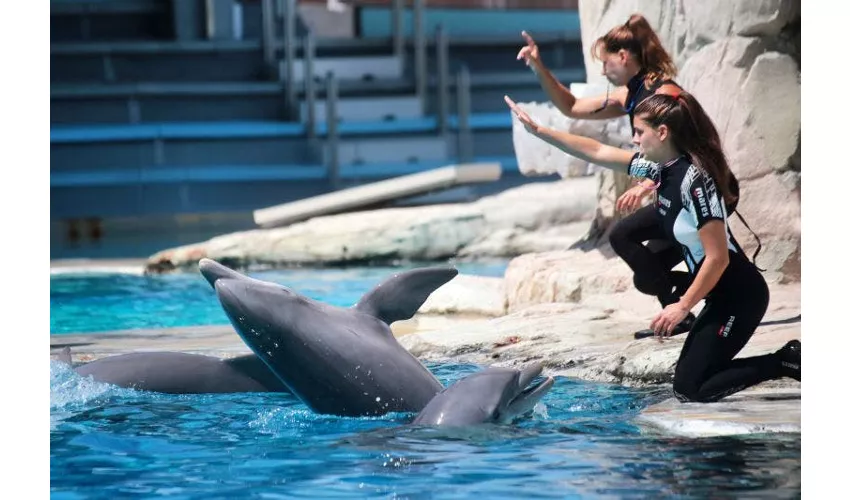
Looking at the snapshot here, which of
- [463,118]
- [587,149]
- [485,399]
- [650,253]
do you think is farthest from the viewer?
[463,118]

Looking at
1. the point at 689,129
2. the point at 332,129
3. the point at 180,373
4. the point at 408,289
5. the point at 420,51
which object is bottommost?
the point at 332,129

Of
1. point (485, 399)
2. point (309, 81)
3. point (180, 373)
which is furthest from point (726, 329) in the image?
point (309, 81)

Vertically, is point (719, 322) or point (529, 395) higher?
point (719, 322)

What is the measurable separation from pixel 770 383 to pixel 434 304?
2.98 metres

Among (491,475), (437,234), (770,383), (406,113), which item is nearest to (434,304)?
(437,234)

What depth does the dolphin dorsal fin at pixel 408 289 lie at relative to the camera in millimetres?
4035

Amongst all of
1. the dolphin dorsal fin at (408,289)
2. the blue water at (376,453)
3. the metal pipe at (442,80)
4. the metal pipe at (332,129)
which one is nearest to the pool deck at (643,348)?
the blue water at (376,453)

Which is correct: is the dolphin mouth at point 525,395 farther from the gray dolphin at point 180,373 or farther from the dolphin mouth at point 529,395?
the gray dolphin at point 180,373

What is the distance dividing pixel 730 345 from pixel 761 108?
2.33 meters

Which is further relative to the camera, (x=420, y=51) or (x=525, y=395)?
(x=420, y=51)

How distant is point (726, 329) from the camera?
13.3 ft

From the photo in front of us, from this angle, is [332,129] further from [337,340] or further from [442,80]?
[337,340]

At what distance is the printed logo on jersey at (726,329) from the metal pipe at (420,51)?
954cm

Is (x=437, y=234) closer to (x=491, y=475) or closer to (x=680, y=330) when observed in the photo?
(x=680, y=330)
